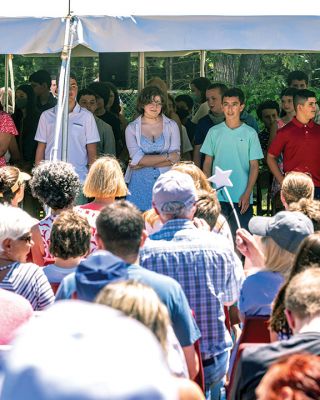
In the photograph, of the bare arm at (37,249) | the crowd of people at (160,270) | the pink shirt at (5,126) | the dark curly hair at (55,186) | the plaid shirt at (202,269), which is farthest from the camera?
the pink shirt at (5,126)

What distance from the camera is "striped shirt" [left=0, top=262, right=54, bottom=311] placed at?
3893mm

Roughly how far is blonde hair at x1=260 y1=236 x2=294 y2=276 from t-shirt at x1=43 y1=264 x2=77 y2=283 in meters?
0.97

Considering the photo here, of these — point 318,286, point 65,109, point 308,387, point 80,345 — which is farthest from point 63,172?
point 80,345

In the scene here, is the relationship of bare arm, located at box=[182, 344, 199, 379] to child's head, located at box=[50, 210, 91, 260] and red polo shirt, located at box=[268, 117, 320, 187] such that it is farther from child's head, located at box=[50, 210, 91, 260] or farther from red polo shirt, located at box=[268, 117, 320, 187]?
red polo shirt, located at box=[268, 117, 320, 187]

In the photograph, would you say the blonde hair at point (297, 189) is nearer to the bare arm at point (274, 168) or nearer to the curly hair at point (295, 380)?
the bare arm at point (274, 168)

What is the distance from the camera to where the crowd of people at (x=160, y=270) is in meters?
1.33

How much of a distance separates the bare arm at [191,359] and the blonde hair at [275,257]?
0.67 m

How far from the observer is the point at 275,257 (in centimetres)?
396

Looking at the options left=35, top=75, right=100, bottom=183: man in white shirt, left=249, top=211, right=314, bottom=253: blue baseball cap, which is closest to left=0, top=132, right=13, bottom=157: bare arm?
left=35, top=75, right=100, bottom=183: man in white shirt

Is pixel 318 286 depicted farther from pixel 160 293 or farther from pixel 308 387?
pixel 308 387

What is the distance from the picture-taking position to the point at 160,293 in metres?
3.19

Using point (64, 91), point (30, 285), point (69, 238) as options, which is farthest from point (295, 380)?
point (64, 91)

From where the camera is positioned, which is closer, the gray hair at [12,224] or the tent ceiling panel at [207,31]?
the gray hair at [12,224]

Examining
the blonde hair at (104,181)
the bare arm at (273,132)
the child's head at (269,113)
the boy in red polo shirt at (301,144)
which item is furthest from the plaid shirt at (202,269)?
the child's head at (269,113)
